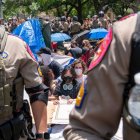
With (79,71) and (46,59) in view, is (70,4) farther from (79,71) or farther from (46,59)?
(79,71)

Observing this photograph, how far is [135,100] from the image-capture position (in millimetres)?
1234

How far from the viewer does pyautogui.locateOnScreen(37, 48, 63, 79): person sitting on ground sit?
277 inches

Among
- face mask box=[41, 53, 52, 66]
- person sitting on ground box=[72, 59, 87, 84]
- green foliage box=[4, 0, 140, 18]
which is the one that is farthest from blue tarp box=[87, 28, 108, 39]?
green foliage box=[4, 0, 140, 18]

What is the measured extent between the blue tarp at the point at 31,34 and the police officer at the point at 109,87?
6.24 meters

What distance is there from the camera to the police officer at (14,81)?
267 centimetres

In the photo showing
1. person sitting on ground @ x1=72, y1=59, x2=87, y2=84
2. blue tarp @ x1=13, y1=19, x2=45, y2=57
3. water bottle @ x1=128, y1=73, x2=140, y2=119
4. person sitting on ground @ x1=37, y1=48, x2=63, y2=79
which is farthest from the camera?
blue tarp @ x1=13, y1=19, x2=45, y2=57

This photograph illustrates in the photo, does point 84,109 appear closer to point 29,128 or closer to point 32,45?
point 29,128

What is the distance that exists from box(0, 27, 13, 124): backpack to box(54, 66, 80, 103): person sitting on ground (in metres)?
2.66

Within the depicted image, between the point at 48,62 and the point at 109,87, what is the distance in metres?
6.06

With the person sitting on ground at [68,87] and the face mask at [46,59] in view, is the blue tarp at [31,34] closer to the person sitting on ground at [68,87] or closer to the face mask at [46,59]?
the face mask at [46,59]

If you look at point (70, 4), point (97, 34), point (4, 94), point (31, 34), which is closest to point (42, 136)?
point (4, 94)

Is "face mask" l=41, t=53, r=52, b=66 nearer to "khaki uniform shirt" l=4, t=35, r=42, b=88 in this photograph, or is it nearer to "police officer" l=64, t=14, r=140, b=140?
"khaki uniform shirt" l=4, t=35, r=42, b=88

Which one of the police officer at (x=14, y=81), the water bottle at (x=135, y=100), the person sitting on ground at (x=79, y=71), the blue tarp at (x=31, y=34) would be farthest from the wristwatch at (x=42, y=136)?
the blue tarp at (x=31, y=34)

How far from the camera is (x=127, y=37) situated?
1298 mm
